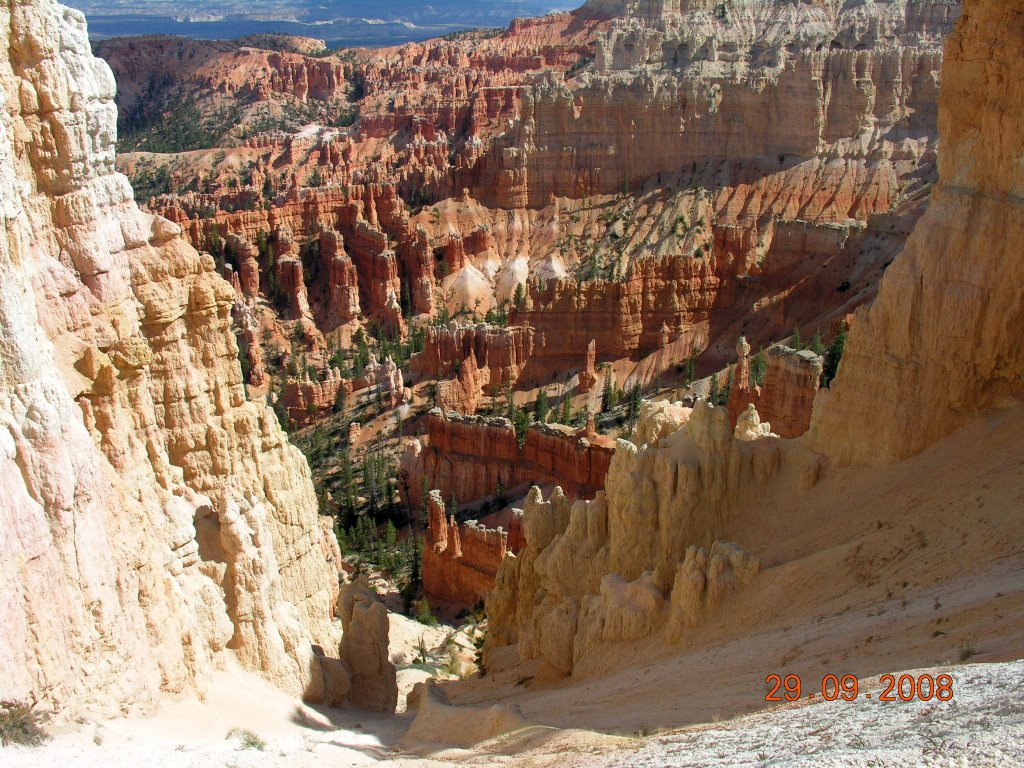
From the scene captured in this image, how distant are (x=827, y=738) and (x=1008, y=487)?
7077 mm

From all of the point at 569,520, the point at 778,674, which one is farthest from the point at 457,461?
the point at 778,674

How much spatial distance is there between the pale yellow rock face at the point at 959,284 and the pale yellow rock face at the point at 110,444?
10.3m

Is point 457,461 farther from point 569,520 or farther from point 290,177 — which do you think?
point 290,177

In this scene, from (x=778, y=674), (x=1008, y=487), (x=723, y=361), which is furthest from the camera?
(x=723, y=361)

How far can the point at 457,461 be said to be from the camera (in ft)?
127

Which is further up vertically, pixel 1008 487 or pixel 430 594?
pixel 1008 487

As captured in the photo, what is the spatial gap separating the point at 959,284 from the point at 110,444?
13.2 meters

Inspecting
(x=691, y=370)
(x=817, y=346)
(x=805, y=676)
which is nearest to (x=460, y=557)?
(x=817, y=346)

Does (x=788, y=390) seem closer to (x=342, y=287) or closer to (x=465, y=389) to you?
(x=465, y=389)

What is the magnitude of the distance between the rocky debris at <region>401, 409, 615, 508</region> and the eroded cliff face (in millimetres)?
15767

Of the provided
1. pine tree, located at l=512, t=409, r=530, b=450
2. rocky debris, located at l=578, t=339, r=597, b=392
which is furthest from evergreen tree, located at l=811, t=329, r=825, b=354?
rocky debris, located at l=578, t=339, r=597, b=392

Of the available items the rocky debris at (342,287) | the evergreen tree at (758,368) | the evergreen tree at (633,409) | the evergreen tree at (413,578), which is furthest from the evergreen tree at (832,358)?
the rocky debris at (342,287)

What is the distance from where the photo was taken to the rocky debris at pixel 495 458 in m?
34.0

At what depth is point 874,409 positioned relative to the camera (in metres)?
16.2
